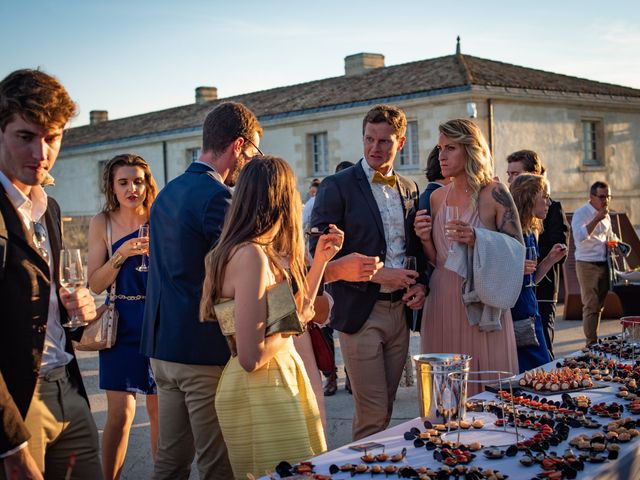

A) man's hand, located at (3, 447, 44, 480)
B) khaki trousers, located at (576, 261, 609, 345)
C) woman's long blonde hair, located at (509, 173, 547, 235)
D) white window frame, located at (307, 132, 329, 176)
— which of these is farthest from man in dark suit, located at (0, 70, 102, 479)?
white window frame, located at (307, 132, 329, 176)

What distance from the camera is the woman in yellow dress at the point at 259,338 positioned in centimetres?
306

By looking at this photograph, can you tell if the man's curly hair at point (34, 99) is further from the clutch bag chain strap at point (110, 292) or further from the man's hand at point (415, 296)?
the man's hand at point (415, 296)

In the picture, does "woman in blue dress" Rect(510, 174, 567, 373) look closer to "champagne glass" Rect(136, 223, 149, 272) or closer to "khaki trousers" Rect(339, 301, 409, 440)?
"khaki trousers" Rect(339, 301, 409, 440)

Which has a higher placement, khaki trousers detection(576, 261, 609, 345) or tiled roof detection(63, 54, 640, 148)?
tiled roof detection(63, 54, 640, 148)

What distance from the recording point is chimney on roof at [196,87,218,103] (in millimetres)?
39156

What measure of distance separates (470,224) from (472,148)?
0.46 m

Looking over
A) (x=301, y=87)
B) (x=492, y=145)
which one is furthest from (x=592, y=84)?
(x=301, y=87)

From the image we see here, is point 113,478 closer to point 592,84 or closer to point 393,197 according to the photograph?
point 393,197

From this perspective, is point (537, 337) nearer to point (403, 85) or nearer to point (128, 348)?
point (128, 348)

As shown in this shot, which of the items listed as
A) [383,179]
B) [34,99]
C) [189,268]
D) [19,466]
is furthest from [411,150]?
[19,466]

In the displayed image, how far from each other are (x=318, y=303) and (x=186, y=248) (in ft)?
2.37

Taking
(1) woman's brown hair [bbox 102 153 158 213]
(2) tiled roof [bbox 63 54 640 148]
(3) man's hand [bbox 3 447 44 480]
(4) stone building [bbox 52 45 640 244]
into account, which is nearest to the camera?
(3) man's hand [bbox 3 447 44 480]

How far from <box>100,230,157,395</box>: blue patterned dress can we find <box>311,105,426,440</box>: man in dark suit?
1172mm

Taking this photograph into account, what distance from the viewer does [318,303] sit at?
3.87m
